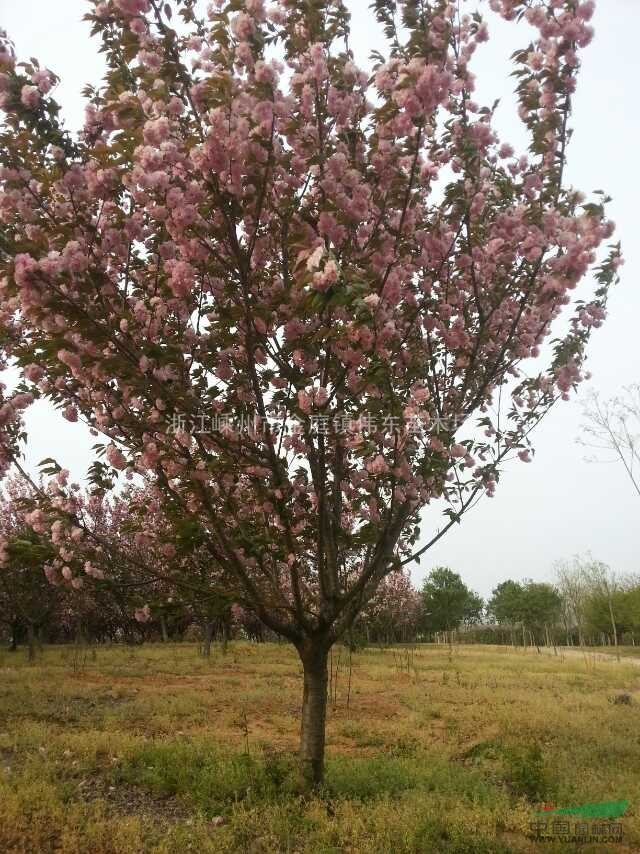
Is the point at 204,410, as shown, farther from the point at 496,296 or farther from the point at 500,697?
the point at 500,697

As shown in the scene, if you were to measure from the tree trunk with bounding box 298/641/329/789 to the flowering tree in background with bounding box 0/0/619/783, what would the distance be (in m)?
0.03

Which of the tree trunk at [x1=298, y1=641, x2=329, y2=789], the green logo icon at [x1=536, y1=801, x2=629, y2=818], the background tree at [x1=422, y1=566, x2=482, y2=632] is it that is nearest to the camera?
the green logo icon at [x1=536, y1=801, x2=629, y2=818]

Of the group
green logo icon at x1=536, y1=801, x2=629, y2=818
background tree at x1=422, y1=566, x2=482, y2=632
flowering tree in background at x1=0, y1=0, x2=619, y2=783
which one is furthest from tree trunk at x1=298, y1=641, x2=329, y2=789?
background tree at x1=422, y1=566, x2=482, y2=632

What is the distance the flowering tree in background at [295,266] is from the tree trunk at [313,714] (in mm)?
29

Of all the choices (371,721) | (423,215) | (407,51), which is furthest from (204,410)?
(371,721)

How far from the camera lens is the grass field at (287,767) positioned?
5598mm

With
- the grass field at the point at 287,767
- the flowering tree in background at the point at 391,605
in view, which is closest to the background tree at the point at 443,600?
the flowering tree in background at the point at 391,605

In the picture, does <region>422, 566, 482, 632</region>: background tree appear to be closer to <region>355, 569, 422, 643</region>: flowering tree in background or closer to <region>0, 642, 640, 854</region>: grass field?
<region>355, 569, 422, 643</region>: flowering tree in background

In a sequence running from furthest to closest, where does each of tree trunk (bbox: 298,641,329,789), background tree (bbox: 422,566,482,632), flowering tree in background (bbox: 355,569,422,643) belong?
background tree (bbox: 422,566,482,632) < flowering tree in background (bbox: 355,569,422,643) < tree trunk (bbox: 298,641,329,789)

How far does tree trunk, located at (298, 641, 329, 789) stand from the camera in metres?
6.82

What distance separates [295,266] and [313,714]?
5096mm

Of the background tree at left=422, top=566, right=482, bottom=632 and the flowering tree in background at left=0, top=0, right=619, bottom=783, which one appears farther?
the background tree at left=422, top=566, right=482, bottom=632

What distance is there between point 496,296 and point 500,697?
483 inches

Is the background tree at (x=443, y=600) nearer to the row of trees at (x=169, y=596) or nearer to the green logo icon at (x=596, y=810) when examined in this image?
the row of trees at (x=169, y=596)
